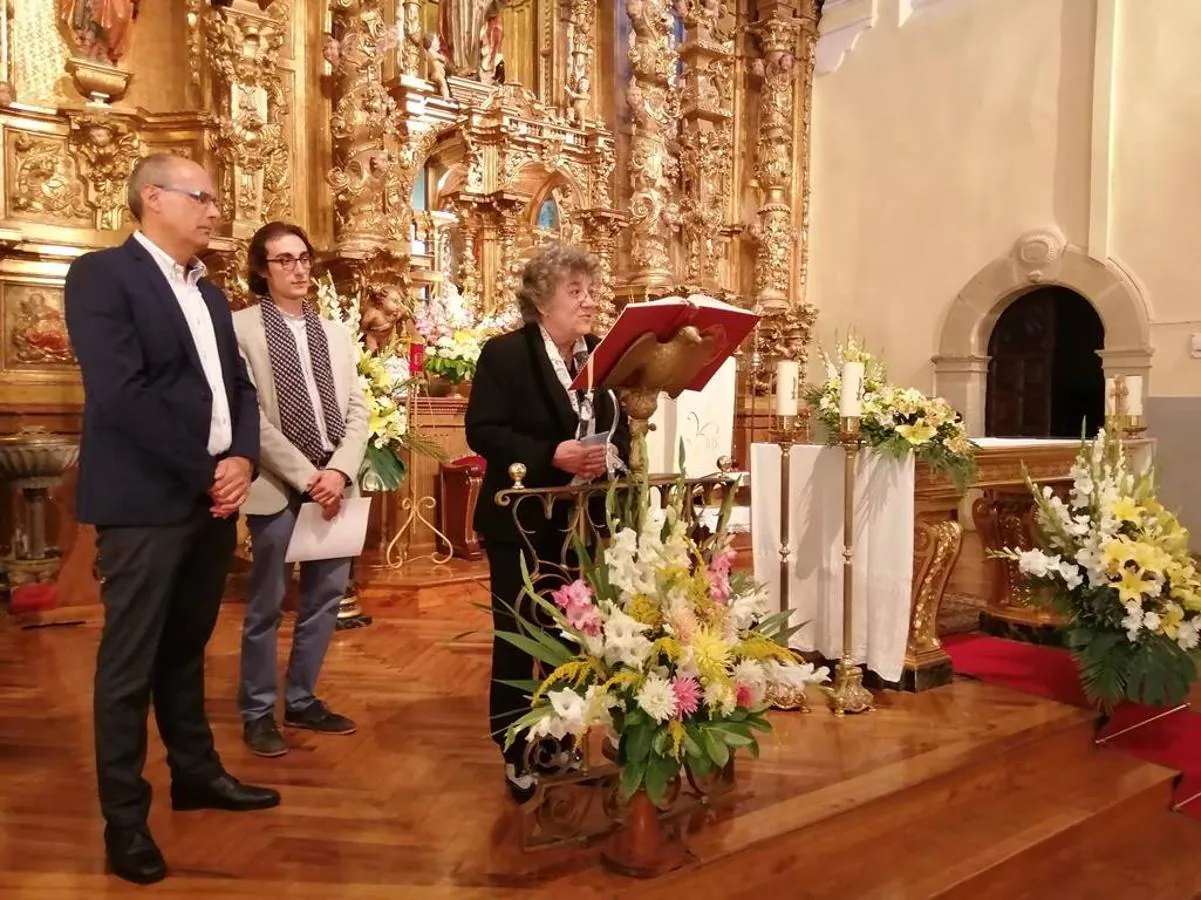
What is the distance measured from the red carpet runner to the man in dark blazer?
3092 millimetres

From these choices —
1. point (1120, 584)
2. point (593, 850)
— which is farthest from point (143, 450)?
point (1120, 584)

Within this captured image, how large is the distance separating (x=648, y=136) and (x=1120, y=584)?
612 cm

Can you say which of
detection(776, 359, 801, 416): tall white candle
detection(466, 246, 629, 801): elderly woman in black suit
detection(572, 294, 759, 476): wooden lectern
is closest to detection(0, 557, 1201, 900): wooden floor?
detection(466, 246, 629, 801): elderly woman in black suit

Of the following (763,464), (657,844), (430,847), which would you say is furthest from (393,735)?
(763,464)

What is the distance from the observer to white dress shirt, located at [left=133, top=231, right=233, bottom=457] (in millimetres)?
2283

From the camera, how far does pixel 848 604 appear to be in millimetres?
3598

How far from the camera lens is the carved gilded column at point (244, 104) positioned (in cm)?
623

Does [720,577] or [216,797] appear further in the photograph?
[216,797]

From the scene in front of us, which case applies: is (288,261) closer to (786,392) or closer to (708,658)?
(708,658)

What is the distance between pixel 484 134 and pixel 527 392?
567 centimetres

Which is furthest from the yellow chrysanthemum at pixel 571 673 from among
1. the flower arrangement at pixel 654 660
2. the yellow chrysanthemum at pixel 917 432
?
the yellow chrysanthemum at pixel 917 432

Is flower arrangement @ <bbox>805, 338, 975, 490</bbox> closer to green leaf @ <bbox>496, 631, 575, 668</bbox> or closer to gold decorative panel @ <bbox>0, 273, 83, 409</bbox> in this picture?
green leaf @ <bbox>496, 631, 575, 668</bbox>

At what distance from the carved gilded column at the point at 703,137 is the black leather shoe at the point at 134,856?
7415 mm

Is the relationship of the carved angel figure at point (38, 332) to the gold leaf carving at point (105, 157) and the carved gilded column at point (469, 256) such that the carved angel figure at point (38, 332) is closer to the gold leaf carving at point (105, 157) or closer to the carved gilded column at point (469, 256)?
the gold leaf carving at point (105, 157)
